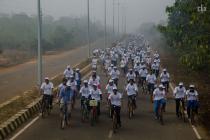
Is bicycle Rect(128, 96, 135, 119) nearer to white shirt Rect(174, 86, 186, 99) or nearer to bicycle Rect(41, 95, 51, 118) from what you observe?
white shirt Rect(174, 86, 186, 99)

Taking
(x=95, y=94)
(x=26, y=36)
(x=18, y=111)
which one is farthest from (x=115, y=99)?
(x=26, y=36)

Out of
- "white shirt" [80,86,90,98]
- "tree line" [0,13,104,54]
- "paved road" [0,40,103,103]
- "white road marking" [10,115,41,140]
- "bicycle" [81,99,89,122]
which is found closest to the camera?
"white road marking" [10,115,41,140]

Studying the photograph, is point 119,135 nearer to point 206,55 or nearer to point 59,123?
point 59,123

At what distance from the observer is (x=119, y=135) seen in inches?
696

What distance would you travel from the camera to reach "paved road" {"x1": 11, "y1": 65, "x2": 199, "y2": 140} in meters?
17.3

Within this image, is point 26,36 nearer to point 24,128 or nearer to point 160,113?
point 160,113

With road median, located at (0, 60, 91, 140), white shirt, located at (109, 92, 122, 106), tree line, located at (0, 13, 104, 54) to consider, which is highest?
tree line, located at (0, 13, 104, 54)

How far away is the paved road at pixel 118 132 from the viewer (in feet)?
56.7

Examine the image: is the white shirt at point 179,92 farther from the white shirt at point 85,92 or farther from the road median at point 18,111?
the road median at point 18,111

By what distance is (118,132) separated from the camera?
1817cm

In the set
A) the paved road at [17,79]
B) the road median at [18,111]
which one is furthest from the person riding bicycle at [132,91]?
the paved road at [17,79]

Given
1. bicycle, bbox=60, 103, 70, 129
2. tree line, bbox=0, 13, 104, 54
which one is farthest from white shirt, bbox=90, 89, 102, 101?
tree line, bbox=0, 13, 104, 54

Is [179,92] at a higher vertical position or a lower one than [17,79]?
higher

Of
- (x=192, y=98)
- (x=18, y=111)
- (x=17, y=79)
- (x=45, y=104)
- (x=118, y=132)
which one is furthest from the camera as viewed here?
(x=17, y=79)
